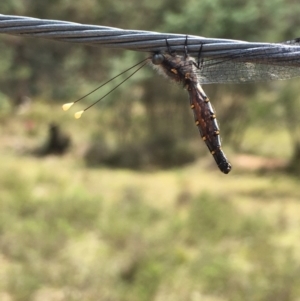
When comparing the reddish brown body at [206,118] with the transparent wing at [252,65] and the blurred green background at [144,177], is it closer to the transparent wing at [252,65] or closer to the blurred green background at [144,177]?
the transparent wing at [252,65]

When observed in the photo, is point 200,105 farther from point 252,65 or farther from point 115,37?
point 115,37

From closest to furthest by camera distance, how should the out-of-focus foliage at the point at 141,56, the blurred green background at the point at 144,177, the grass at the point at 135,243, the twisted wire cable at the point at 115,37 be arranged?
the twisted wire cable at the point at 115,37 < the grass at the point at 135,243 < the blurred green background at the point at 144,177 < the out-of-focus foliage at the point at 141,56

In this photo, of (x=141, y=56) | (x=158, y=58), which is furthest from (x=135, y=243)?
(x=141, y=56)

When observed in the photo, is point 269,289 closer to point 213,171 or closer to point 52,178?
point 52,178

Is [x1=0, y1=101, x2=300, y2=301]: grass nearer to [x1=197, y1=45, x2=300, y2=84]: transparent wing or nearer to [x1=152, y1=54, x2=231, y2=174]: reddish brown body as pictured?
[x1=152, y1=54, x2=231, y2=174]: reddish brown body

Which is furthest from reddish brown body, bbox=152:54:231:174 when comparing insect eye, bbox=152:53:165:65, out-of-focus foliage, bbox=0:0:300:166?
out-of-focus foliage, bbox=0:0:300:166

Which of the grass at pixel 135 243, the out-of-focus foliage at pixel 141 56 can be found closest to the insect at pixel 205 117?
the grass at pixel 135 243

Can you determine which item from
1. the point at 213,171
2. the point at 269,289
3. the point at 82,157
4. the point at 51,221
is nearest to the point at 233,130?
the point at 213,171
